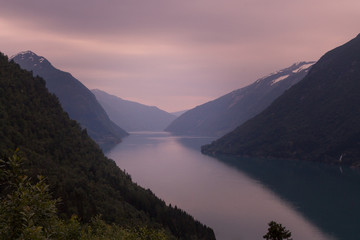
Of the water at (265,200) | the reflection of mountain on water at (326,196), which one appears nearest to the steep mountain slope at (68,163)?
the water at (265,200)

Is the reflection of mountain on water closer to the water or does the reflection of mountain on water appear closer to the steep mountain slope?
the water

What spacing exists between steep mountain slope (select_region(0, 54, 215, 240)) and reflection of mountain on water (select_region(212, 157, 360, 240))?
44.9 metres

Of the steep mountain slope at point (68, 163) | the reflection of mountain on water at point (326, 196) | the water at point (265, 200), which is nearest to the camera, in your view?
the steep mountain slope at point (68, 163)

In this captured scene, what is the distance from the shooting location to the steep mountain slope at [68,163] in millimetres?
89375

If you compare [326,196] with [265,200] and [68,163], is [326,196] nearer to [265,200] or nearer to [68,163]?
[265,200]

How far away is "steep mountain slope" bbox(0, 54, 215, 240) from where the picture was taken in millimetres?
89375

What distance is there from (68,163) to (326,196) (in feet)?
351

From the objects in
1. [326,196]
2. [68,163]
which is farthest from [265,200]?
[68,163]

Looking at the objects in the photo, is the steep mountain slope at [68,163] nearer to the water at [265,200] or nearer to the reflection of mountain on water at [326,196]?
the water at [265,200]

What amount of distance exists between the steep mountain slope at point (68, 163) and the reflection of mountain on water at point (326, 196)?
147 ft

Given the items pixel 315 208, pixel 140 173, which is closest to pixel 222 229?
pixel 315 208

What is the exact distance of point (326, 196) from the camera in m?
147

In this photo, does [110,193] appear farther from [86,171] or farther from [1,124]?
[1,124]

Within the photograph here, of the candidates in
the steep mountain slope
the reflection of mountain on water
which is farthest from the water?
the steep mountain slope
